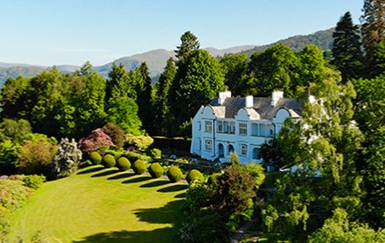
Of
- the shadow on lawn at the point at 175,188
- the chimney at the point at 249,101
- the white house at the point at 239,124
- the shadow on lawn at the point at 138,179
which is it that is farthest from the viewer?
the chimney at the point at 249,101

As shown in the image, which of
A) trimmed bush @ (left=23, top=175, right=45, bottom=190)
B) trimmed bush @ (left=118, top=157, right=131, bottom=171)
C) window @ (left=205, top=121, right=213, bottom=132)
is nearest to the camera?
trimmed bush @ (left=23, top=175, right=45, bottom=190)

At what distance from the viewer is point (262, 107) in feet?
145

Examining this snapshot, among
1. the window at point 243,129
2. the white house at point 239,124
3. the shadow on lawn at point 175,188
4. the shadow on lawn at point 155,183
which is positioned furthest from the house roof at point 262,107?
the shadow on lawn at point 155,183

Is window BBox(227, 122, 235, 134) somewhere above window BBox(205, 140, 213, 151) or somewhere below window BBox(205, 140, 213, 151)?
above

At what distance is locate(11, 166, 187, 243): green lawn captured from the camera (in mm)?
28297

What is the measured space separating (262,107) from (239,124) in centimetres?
313

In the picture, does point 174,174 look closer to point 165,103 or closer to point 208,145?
point 208,145

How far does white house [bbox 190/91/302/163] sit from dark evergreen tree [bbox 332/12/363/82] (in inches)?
487

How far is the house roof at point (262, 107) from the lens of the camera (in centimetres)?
4025

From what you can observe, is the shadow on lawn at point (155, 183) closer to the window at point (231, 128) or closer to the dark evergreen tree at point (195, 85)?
the window at point (231, 128)

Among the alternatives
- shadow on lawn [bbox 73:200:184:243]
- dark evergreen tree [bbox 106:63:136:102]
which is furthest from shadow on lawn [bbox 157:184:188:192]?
dark evergreen tree [bbox 106:63:136:102]

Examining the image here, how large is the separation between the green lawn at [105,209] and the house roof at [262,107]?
41.4 ft

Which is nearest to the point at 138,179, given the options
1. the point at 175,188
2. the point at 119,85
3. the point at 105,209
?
the point at 175,188

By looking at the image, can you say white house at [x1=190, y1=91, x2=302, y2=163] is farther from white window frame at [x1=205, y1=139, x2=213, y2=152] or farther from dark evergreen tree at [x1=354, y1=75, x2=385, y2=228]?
dark evergreen tree at [x1=354, y1=75, x2=385, y2=228]
